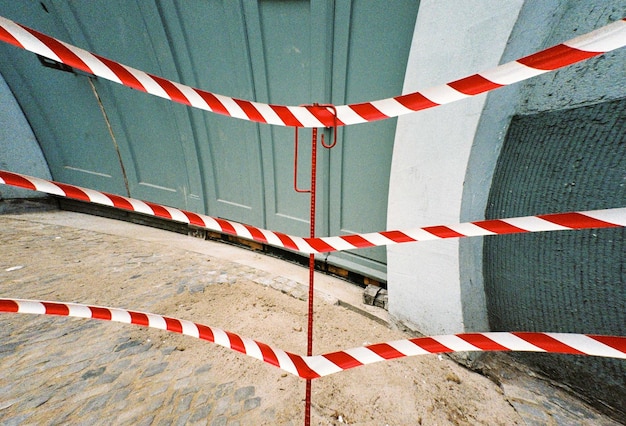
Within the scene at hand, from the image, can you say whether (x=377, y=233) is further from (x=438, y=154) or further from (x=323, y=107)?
(x=438, y=154)

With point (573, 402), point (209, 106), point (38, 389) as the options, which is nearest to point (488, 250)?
point (573, 402)

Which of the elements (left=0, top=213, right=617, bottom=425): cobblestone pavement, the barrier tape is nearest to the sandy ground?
(left=0, top=213, right=617, bottom=425): cobblestone pavement

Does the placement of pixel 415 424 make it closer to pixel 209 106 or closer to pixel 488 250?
pixel 488 250

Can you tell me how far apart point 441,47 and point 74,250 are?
5363 mm

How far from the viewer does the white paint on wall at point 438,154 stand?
1.67 metres

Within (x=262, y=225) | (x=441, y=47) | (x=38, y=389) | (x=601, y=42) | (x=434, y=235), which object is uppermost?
(x=441, y=47)

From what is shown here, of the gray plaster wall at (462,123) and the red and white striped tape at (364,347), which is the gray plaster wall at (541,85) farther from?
the red and white striped tape at (364,347)

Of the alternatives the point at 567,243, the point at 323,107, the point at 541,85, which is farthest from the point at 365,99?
the point at 567,243

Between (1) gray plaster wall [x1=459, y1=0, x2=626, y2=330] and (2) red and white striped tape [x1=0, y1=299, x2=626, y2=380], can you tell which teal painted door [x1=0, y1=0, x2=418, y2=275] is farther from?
(2) red and white striped tape [x1=0, y1=299, x2=626, y2=380]

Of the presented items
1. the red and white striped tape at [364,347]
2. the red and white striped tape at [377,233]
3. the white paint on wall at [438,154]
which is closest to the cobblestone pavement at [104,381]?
the red and white striped tape at [364,347]

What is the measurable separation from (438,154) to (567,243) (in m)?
1.01

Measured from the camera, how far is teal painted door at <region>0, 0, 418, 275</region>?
2721 millimetres

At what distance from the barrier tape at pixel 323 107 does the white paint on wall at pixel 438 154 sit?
35.4 inches

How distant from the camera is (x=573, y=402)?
1745mm
